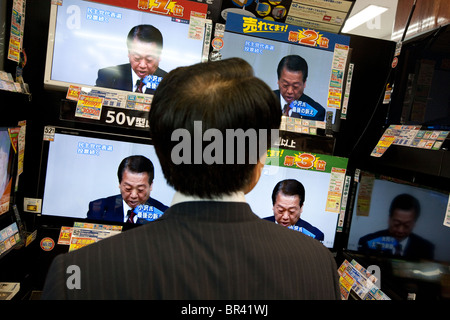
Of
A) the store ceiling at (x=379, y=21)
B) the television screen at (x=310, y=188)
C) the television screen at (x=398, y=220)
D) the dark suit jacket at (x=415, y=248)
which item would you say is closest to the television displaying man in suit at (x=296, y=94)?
the television screen at (x=310, y=188)

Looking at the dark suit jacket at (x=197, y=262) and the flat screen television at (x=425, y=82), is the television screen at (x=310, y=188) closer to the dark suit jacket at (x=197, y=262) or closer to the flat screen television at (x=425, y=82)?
the flat screen television at (x=425, y=82)

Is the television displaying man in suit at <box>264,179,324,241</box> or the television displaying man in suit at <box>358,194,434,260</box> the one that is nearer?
the television displaying man in suit at <box>358,194,434,260</box>

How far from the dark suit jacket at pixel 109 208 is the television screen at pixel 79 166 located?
0.02 metres

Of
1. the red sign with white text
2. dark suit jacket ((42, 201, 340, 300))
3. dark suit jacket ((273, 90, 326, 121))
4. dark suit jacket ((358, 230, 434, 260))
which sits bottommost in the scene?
dark suit jacket ((358, 230, 434, 260))

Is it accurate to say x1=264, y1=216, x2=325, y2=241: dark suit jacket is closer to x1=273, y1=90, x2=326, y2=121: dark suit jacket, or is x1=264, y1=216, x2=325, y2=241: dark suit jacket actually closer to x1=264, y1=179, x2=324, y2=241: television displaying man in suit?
x1=264, y1=179, x2=324, y2=241: television displaying man in suit

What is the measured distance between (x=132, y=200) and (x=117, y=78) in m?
0.67

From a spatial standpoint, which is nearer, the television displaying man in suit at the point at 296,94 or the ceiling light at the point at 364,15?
Result: the television displaying man in suit at the point at 296,94

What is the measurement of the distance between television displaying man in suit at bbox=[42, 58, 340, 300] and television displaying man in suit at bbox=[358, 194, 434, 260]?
92 cm

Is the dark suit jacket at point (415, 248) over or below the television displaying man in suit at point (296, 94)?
below

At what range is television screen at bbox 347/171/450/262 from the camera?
1.48 meters

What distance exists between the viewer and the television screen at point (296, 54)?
196 cm

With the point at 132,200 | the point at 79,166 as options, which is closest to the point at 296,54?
the point at 132,200

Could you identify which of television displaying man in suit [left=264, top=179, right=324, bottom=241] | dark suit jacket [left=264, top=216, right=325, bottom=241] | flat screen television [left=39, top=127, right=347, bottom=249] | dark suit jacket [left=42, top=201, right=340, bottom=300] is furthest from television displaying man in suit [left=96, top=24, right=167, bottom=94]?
dark suit jacket [left=42, top=201, right=340, bottom=300]
